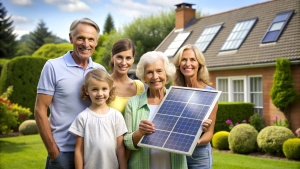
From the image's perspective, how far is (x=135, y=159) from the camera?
3.37m

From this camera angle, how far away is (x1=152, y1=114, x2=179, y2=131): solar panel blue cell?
3277 millimetres

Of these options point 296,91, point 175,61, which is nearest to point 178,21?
point 296,91

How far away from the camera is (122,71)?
392 centimetres

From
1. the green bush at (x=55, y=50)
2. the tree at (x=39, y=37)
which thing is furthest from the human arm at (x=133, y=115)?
the tree at (x=39, y=37)

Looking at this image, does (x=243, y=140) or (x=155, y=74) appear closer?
(x=155, y=74)

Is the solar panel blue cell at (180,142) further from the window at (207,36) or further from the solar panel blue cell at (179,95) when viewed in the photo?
the window at (207,36)

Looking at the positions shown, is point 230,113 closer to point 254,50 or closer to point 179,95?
point 254,50

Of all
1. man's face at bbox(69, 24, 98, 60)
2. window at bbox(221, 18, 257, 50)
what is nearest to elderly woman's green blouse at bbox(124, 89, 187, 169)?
man's face at bbox(69, 24, 98, 60)

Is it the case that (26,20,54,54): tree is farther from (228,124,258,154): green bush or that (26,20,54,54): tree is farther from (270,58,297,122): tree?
(228,124,258,154): green bush

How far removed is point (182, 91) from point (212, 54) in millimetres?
14108

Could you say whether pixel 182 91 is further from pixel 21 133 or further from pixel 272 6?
pixel 21 133

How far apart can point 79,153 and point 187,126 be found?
3.59 ft

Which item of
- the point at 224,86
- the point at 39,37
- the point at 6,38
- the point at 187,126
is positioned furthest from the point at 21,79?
the point at 39,37

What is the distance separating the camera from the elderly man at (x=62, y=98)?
3385mm
